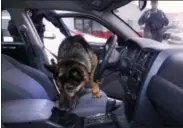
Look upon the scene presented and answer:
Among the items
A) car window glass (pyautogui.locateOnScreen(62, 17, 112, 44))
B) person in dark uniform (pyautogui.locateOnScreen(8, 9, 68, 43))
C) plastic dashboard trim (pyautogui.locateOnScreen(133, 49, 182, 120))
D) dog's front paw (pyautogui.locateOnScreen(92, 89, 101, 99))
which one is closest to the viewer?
plastic dashboard trim (pyautogui.locateOnScreen(133, 49, 182, 120))

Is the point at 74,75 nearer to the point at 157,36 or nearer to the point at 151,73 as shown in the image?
the point at 151,73

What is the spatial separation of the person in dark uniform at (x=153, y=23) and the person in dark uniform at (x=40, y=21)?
873 millimetres

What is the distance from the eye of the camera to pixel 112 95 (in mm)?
2451

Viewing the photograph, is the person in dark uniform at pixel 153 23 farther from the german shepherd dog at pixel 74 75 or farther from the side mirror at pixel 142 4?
the german shepherd dog at pixel 74 75

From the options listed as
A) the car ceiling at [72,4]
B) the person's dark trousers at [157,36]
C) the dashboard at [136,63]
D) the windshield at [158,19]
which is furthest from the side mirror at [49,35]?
the person's dark trousers at [157,36]

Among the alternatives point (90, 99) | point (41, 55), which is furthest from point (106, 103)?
point (41, 55)

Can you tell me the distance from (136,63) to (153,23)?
11.1 inches

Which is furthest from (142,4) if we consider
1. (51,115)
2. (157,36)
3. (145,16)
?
(51,115)

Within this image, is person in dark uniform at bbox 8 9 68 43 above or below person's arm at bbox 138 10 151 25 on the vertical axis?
below

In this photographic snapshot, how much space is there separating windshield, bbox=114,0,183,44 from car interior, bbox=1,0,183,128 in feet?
0.17

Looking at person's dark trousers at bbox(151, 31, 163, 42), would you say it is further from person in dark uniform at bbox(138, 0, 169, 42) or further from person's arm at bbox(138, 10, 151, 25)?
person's arm at bbox(138, 10, 151, 25)

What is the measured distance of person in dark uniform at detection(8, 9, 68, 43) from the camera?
259cm

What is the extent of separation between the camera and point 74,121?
1776mm

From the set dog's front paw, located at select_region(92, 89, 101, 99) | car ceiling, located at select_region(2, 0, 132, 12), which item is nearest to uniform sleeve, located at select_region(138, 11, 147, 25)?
car ceiling, located at select_region(2, 0, 132, 12)
